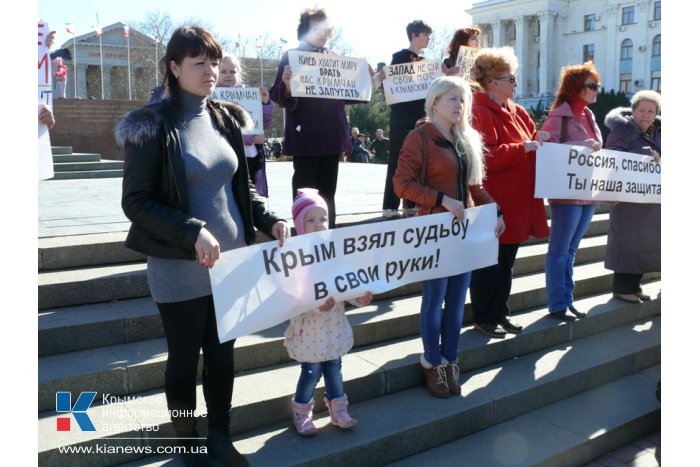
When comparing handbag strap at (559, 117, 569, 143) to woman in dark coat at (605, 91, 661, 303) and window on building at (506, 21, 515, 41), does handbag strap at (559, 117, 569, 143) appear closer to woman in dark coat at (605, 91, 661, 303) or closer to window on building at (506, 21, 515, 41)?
woman in dark coat at (605, 91, 661, 303)

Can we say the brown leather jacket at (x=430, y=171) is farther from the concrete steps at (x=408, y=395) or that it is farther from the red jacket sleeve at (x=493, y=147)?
the concrete steps at (x=408, y=395)

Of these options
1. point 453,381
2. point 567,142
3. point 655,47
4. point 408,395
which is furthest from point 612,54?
point 408,395

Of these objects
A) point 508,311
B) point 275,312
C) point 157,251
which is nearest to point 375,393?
point 275,312

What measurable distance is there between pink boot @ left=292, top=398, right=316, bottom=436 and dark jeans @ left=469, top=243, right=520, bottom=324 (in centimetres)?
177

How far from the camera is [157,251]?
2.86m

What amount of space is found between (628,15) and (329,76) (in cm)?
7983

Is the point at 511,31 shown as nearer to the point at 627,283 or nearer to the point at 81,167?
the point at 81,167

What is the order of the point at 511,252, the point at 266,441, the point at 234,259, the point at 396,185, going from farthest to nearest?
the point at 511,252
the point at 396,185
the point at 266,441
the point at 234,259

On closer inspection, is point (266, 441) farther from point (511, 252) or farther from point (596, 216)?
point (596, 216)

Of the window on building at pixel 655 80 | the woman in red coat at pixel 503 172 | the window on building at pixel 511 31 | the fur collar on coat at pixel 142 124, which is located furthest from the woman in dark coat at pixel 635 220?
the window on building at pixel 511 31

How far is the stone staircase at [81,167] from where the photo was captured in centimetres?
1363

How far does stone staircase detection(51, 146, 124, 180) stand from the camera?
13.6 m

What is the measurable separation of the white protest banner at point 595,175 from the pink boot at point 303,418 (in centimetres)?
237

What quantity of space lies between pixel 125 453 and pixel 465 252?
2245mm
